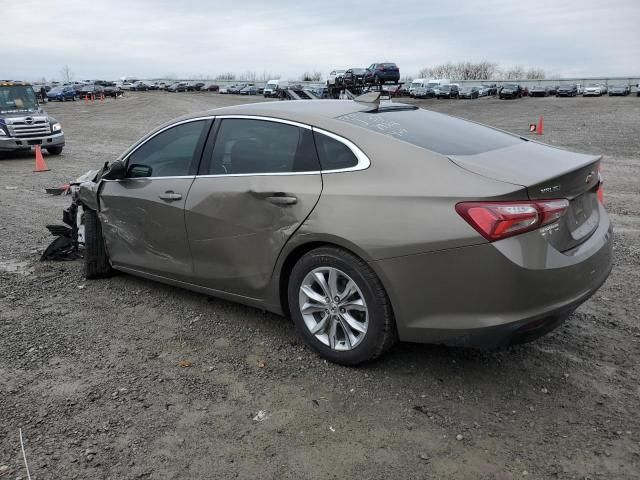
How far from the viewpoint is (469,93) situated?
178 ft

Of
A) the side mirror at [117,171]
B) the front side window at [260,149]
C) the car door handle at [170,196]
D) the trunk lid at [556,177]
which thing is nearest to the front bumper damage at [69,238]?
the side mirror at [117,171]

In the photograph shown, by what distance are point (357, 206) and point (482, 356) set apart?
1.40 metres

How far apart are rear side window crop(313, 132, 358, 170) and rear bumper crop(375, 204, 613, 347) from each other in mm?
718

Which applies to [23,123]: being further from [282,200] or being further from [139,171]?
[282,200]

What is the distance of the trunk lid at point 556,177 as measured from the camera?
3.07 metres

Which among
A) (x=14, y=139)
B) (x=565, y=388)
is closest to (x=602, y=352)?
(x=565, y=388)

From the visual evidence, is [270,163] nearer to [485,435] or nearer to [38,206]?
[485,435]

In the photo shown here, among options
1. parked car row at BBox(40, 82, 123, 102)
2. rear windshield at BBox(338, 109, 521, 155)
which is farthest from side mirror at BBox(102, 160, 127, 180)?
parked car row at BBox(40, 82, 123, 102)

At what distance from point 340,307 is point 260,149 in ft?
4.24

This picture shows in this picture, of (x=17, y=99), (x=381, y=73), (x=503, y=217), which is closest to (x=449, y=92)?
(x=381, y=73)

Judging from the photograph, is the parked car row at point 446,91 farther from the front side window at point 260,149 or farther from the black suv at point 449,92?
the front side window at point 260,149

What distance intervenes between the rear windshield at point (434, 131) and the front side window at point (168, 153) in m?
1.32

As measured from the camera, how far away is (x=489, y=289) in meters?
2.96

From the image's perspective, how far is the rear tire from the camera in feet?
17.7
